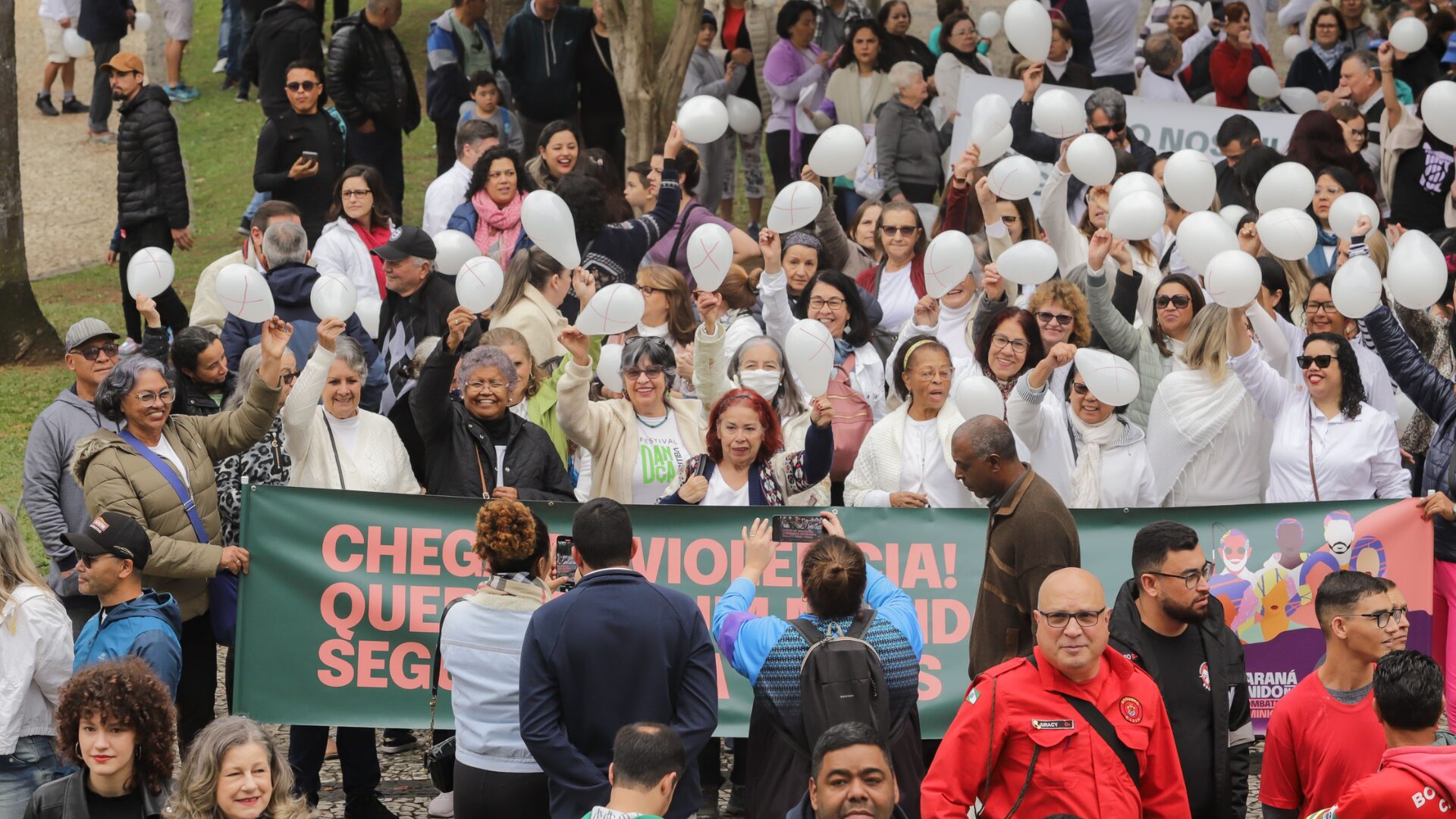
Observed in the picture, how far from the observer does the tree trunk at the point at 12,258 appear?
39.3ft

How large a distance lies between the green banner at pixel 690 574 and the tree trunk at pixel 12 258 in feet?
20.2

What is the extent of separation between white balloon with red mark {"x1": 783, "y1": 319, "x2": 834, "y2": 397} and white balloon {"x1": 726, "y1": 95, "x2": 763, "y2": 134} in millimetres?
6743

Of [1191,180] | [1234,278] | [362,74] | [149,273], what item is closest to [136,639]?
[149,273]

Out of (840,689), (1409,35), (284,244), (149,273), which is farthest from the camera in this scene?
(1409,35)

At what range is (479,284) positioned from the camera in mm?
7719

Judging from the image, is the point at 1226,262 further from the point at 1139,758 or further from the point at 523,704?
the point at 523,704

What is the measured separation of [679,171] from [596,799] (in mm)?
5388

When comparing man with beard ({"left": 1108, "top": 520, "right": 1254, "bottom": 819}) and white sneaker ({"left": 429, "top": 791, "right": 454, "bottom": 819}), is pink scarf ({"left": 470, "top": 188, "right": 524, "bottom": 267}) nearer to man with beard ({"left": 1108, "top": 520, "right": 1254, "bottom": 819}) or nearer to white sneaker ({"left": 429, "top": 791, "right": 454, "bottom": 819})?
white sneaker ({"left": 429, "top": 791, "right": 454, "bottom": 819})

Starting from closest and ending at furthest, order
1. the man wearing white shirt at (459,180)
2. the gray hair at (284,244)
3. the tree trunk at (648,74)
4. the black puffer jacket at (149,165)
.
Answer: the gray hair at (284,244) → the man wearing white shirt at (459,180) → the black puffer jacket at (149,165) → the tree trunk at (648,74)

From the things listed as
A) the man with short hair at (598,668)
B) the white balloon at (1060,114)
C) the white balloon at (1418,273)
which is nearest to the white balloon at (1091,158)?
the white balloon at (1060,114)

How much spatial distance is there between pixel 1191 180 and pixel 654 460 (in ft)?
11.0

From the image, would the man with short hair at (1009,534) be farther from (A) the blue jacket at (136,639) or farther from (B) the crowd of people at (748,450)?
(A) the blue jacket at (136,639)

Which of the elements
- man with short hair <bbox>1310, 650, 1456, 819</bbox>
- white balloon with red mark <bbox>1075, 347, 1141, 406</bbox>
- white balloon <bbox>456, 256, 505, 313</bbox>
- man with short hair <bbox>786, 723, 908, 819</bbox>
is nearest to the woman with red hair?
white balloon with red mark <bbox>1075, 347, 1141, 406</bbox>

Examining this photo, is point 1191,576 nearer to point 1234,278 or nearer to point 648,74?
point 1234,278
